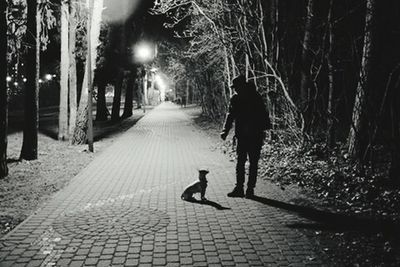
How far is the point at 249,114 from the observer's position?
6.93m

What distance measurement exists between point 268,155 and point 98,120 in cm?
2113

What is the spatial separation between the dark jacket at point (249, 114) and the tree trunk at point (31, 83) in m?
6.99

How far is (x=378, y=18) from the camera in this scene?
29.2ft

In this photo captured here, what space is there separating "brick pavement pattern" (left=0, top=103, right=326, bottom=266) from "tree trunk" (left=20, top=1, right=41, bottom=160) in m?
3.21

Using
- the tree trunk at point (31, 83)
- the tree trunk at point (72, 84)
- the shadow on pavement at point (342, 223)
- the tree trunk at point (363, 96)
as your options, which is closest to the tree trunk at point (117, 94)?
the tree trunk at point (72, 84)

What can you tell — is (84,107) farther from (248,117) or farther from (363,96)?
(363,96)

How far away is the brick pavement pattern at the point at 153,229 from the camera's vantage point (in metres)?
4.63

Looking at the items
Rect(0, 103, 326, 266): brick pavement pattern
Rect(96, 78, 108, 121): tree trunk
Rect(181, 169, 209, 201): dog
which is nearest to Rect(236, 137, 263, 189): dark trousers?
Rect(0, 103, 326, 266): brick pavement pattern

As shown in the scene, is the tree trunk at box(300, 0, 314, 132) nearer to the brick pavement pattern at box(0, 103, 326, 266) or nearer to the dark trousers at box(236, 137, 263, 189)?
the brick pavement pattern at box(0, 103, 326, 266)

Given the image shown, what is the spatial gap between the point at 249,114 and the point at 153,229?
258cm

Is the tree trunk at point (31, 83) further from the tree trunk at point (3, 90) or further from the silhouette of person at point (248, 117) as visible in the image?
the silhouette of person at point (248, 117)

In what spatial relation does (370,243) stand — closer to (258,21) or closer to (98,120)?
(258,21)

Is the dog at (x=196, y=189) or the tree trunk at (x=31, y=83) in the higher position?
the tree trunk at (x=31, y=83)

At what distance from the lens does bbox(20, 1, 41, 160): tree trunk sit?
37.5 feet
